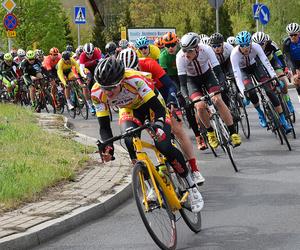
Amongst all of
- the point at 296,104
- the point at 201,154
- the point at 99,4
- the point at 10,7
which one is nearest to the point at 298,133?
the point at 201,154

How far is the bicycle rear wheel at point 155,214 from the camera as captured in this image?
19.9 feet

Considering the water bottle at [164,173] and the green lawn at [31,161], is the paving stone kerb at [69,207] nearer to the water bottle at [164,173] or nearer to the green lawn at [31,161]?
the green lawn at [31,161]

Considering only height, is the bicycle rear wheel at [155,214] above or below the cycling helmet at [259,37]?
below

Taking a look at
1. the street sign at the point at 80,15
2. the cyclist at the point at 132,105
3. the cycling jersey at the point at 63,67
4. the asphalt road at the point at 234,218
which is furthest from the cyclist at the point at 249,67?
the street sign at the point at 80,15

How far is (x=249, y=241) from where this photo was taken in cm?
656

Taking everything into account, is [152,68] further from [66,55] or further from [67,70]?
[67,70]

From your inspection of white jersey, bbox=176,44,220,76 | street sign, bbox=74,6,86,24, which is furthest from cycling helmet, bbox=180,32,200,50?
street sign, bbox=74,6,86,24

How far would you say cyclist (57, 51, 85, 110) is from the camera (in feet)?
64.4

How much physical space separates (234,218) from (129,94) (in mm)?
1726

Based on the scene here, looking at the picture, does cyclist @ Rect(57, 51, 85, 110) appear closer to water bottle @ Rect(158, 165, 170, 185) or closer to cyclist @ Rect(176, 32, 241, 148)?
cyclist @ Rect(176, 32, 241, 148)

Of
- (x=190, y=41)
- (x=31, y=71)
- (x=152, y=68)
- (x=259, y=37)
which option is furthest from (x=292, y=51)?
(x=31, y=71)

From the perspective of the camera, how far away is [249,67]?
13.0 m

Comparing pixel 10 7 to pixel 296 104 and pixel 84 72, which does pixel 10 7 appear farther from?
pixel 296 104

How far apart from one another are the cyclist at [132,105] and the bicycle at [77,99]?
1277 centimetres
